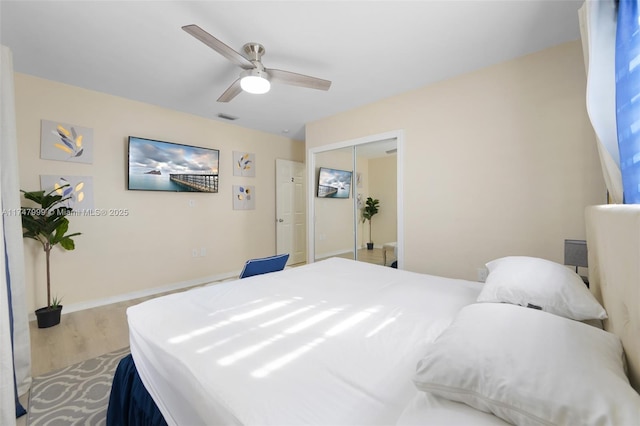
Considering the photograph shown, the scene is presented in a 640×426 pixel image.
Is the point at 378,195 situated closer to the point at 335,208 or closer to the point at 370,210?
the point at 370,210

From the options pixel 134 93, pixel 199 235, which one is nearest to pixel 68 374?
pixel 199 235

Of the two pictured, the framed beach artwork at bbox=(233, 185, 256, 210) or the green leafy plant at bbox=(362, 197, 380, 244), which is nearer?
the green leafy plant at bbox=(362, 197, 380, 244)

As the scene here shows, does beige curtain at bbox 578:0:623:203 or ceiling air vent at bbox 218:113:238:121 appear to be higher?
ceiling air vent at bbox 218:113:238:121

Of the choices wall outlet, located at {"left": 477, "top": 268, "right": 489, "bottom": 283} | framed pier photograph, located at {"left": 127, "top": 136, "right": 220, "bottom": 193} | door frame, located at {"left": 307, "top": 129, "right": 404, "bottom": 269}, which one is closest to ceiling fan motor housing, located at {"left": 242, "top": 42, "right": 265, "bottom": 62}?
door frame, located at {"left": 307, "top": 129, "right": 404, "bottom": 269}

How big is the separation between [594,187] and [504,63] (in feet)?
4.62

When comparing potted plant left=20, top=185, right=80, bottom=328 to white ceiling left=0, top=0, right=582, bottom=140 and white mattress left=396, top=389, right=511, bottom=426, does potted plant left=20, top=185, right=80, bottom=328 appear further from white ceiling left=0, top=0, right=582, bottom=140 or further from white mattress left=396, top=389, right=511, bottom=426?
white mattress left=396, top=389, right=511, bottom=426

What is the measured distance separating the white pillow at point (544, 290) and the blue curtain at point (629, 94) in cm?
44

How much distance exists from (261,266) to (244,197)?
2464 mm

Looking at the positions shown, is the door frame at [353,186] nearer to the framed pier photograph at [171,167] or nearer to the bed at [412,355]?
the framed pier photograph at [171,167]

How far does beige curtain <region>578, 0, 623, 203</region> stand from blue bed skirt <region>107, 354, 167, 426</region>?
8.39ft

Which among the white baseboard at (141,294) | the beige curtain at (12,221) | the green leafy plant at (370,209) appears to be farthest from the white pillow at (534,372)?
the white baseboard at (141,294)

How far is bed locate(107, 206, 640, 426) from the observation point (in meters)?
0.61

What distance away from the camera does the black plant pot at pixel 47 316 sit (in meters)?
2.53

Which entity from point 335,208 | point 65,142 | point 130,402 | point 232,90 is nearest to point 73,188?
point 65,142
